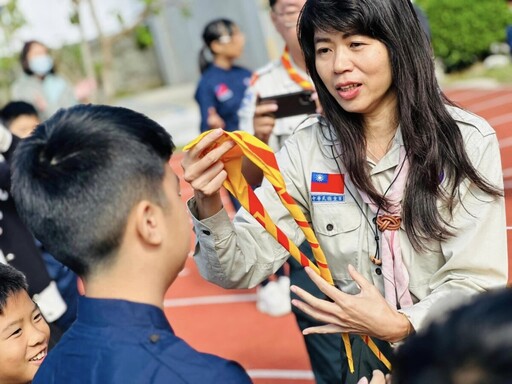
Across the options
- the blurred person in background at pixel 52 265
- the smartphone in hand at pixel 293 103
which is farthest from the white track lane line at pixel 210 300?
the smartphone in hand at pixel 293 103

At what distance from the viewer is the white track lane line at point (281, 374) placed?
156 inches

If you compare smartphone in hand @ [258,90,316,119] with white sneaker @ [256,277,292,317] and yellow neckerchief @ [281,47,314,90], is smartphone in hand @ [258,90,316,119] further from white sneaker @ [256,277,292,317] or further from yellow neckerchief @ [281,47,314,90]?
white sneaker @ [256,277,292,317]

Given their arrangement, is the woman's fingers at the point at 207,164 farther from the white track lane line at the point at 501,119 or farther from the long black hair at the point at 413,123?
the white track lane line at the point at 501,119

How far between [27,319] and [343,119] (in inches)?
43.4

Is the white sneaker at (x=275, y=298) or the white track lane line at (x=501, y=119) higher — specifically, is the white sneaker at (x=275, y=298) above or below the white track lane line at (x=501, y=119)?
above

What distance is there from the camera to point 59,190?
141 cm

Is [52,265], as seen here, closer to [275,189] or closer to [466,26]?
[275,189]

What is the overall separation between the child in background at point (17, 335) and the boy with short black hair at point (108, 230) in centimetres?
76

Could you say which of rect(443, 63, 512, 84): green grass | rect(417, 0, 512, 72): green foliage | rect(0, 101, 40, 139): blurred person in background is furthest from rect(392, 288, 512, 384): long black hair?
rect(417, 0, 512, 72): green foliage

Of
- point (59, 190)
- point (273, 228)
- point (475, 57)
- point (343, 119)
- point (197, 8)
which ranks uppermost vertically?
point (59, 190)

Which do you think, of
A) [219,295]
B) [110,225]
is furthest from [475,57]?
[110,225]

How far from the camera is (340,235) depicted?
1969 millimetres

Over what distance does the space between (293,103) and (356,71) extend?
3.81 feet

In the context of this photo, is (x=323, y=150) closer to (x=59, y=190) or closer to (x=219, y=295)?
(x=59, y=190)
